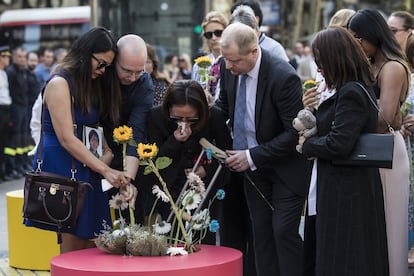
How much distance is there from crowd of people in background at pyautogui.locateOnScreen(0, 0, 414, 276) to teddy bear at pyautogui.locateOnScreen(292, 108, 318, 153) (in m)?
0.05

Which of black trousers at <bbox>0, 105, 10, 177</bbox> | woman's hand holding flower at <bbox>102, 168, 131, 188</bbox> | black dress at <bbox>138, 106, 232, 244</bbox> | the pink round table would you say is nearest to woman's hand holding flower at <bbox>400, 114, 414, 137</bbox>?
black dress at <bbox>138, 106, 232, 244</bbox>

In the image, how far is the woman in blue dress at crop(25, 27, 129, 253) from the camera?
5.80 meters

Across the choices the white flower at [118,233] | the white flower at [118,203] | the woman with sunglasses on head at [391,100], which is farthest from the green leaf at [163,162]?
the woman with sunglasses on head at [391,100]

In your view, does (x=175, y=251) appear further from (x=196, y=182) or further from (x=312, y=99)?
(x=312, y=99)

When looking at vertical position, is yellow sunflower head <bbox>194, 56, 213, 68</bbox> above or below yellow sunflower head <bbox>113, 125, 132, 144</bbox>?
above

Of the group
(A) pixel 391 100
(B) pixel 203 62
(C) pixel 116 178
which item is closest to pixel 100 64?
(C) pixel 116 178

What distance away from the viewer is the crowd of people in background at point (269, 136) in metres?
5.50

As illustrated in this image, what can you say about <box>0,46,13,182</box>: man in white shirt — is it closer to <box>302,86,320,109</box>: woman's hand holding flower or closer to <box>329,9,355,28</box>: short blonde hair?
<box>329,9,355,28</box>: short blonde hair

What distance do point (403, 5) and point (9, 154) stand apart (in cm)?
3295

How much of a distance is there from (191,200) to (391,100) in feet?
4.92

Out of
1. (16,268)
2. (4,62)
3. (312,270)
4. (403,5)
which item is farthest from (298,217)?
(403,5)

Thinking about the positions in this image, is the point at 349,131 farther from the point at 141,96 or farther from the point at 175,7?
the point at 175,7

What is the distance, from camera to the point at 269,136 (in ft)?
20.6

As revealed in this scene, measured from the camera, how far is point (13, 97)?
16.8m
